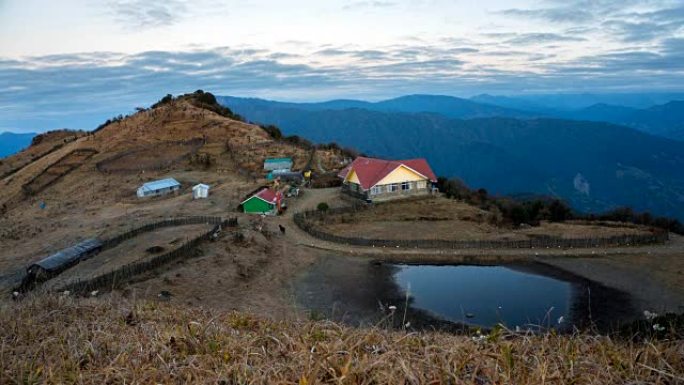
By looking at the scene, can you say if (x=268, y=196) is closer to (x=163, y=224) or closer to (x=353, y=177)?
(x=353, y=177)

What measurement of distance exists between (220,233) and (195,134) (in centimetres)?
3587

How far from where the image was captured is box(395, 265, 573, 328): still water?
20875mm

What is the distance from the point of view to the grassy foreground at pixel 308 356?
133 inches

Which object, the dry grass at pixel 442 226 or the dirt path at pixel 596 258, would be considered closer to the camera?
the dirt path at pixel 596 258

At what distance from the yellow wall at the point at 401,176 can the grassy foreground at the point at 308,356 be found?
1405 inches

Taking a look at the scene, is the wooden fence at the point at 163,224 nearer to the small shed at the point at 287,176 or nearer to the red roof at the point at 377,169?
the red roof at the point at 377,169

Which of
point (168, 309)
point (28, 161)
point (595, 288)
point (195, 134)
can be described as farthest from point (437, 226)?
point (28, 161)

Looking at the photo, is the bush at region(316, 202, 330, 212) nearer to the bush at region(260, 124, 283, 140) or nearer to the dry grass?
the dry grass

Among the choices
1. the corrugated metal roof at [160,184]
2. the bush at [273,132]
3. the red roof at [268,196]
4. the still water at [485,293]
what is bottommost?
the still water at [485,293]

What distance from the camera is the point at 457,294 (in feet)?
78.0

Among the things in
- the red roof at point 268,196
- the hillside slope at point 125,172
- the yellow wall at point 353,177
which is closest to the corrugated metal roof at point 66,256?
the hillside slope at point 125,172

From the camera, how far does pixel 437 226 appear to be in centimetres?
3409

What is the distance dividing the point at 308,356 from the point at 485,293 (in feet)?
71.1

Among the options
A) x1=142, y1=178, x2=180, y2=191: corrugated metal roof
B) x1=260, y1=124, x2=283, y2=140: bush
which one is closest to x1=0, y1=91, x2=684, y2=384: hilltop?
x1=260, y1=124, x2=283, y2=140: bush
